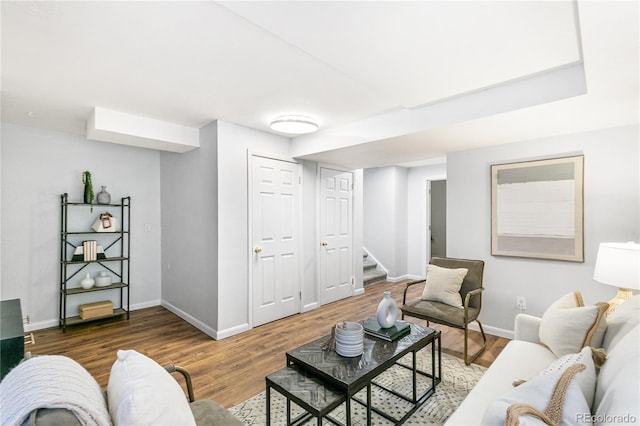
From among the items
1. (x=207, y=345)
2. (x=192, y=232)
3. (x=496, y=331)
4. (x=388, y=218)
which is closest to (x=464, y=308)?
(x=496, y=331)

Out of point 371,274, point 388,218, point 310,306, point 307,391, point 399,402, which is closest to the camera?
point 307,391

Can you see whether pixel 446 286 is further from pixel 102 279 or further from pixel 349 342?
pixel 102 279

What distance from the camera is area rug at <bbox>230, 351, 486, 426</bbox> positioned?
6.62ft

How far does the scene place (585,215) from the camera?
2854 mm

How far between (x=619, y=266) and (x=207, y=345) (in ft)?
11.6

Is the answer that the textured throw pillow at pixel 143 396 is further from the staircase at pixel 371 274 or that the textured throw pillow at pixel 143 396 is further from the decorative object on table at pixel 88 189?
the staircase at pixel 371 274

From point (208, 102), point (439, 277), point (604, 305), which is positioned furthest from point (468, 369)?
point (208, 102)

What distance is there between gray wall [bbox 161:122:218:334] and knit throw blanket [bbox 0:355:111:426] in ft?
8.00

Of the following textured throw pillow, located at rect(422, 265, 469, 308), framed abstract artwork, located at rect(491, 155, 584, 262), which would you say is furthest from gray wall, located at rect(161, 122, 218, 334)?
framed abstract artwork, located at rect(491, 155, 584, 262)

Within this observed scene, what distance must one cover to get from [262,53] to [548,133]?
2704 millimetres

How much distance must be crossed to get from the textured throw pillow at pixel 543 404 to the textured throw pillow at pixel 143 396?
0.99 m

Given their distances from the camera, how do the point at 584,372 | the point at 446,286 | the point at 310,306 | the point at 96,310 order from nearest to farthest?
the point at 584,372 → the point at 446,286 → the point at 96,310 → the point at 310,306

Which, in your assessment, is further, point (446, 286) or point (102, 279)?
point (102, 279)

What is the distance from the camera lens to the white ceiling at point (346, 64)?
1526mm
